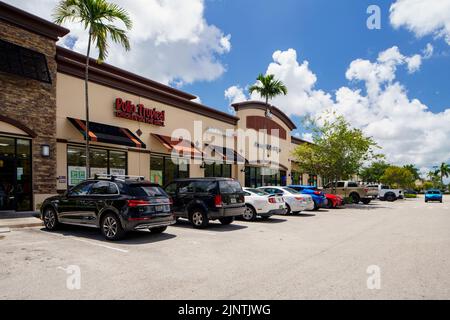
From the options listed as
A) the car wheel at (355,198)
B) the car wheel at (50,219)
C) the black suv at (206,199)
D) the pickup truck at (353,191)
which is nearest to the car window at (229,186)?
the black suv at (206,199)

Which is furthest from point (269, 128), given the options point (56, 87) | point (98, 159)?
point (56, 87)

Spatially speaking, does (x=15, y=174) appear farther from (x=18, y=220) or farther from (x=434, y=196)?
(x=434, y=196)

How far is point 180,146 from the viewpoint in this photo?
22.0 metres

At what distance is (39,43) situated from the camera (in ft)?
48.7

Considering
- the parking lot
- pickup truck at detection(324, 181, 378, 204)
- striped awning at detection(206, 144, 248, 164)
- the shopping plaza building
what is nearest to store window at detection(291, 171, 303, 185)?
pickup truck at detection(324, 181, 378, 204)

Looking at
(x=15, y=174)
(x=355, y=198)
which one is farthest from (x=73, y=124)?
(x=355, y=198)

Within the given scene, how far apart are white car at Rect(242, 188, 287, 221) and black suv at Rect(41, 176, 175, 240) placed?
5003 mm

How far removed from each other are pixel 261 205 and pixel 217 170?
1262cm

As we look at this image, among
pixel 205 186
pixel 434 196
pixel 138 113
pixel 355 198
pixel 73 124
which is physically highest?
pixel 138 113

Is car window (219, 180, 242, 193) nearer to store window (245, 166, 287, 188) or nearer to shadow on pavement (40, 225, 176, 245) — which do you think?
shadow on pavement (40, 225, 176, 245)

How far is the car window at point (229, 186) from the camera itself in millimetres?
12270

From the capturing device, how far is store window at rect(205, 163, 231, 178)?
85.0ft

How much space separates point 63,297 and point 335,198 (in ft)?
70.7
